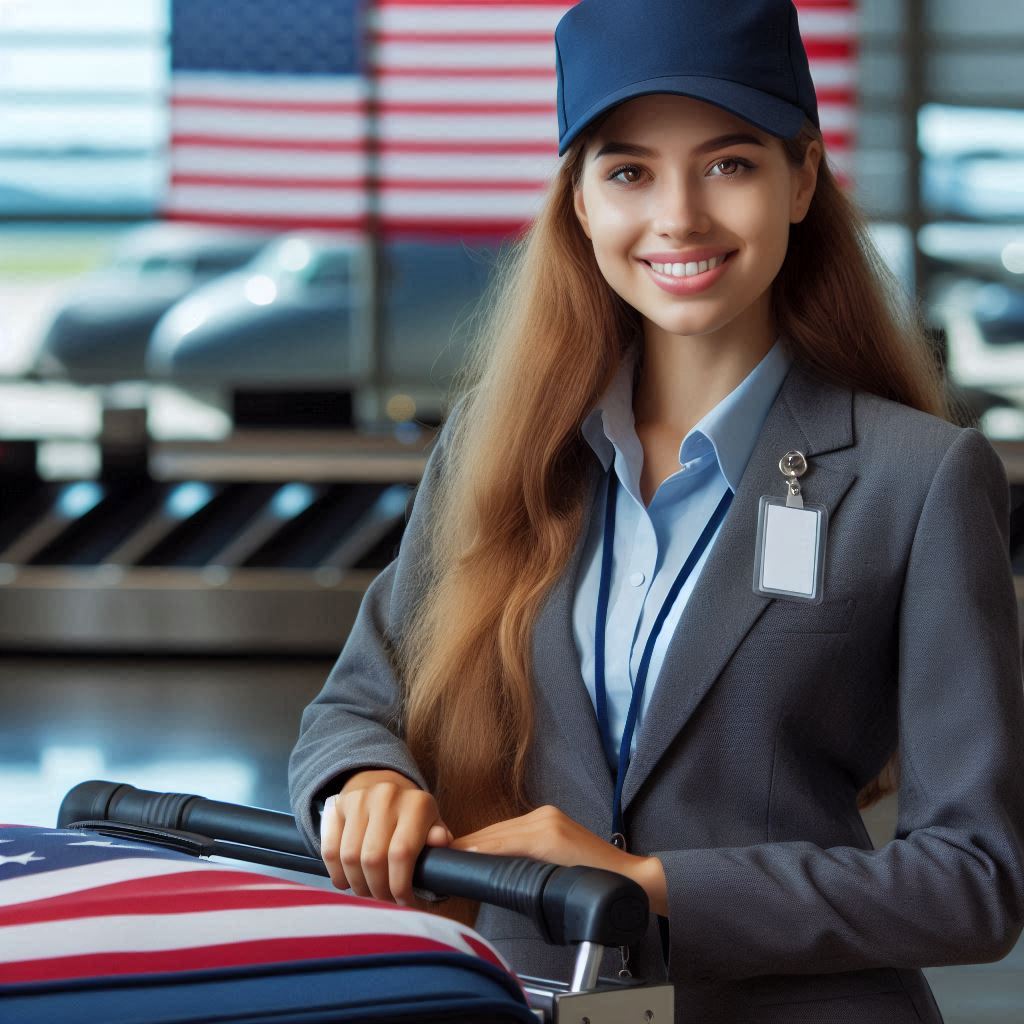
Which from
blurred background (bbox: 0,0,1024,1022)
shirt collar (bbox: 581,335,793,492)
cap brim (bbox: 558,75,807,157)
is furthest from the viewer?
blurred background (bbox: 0,0,1024,1022)

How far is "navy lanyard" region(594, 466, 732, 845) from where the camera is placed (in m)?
1.33

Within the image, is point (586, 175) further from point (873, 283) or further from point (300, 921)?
point (300, 921)

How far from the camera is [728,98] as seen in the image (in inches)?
50.9

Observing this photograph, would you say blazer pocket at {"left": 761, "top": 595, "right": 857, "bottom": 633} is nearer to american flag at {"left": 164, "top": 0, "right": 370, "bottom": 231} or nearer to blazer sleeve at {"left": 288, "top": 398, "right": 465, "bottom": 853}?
blazer sleeve at {"left": 288, "top": 398, "right": 465, "bottom": 853}

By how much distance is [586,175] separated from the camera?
1.41 metres

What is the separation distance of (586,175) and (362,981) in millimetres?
766

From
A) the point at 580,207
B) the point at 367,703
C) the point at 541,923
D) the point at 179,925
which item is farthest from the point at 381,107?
the point at 179,925

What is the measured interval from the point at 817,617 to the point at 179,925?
596 mm

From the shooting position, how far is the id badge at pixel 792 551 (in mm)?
1309

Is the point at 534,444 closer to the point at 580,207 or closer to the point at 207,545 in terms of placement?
the point at 580,207

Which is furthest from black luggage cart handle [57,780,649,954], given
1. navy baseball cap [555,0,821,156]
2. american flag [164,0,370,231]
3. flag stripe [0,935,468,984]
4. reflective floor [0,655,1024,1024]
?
american flag [164,0,370,231]

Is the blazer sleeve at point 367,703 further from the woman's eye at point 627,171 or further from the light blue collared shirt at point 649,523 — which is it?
the woman's eye at point 627,171

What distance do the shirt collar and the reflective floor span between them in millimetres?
2160

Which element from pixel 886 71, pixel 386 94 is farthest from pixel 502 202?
pixel 886 71
